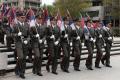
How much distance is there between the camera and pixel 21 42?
1156 cm

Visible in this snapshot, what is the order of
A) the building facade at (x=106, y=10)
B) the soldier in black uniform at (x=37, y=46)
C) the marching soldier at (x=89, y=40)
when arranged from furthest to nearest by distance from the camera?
the building facade at (x=106, y=10) → the marching soldier at (x=89, y=40) → the soldier in black uniform at (x=37, y=46)

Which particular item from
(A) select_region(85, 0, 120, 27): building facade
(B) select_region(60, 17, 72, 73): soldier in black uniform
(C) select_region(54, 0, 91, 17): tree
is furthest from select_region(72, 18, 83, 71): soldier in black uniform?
(C) select_region(54, 0, 91, 17): tree

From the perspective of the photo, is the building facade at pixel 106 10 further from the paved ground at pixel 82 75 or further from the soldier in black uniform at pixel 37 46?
the soldier in black uniform at pixel 37 46

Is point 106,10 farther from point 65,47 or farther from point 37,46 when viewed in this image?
point 37,46

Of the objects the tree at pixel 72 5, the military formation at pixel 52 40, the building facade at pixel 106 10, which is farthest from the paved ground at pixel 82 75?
the tree at pixel 72 5

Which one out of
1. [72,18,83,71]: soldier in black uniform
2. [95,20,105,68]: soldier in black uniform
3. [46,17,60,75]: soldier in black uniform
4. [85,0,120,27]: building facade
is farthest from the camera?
[85,0,120,27]: building facade

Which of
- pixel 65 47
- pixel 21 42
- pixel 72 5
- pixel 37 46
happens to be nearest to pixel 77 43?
pixel 65 47

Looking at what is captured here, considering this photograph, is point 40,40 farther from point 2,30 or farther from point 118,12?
point 118,12

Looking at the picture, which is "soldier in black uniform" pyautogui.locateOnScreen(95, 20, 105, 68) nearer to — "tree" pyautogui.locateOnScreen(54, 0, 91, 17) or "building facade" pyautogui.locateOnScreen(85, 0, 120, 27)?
"building facade" pyautogui.locateOnScreen(85, 0, 120, 27)

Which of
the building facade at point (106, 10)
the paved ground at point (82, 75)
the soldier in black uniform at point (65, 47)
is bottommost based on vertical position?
the paved ground at point (82, 75)

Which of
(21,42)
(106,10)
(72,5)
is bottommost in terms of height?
(21,42)

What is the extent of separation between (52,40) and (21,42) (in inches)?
52.2

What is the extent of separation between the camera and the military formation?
38.1 feet

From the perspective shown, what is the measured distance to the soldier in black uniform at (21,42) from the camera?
11.4 meters
